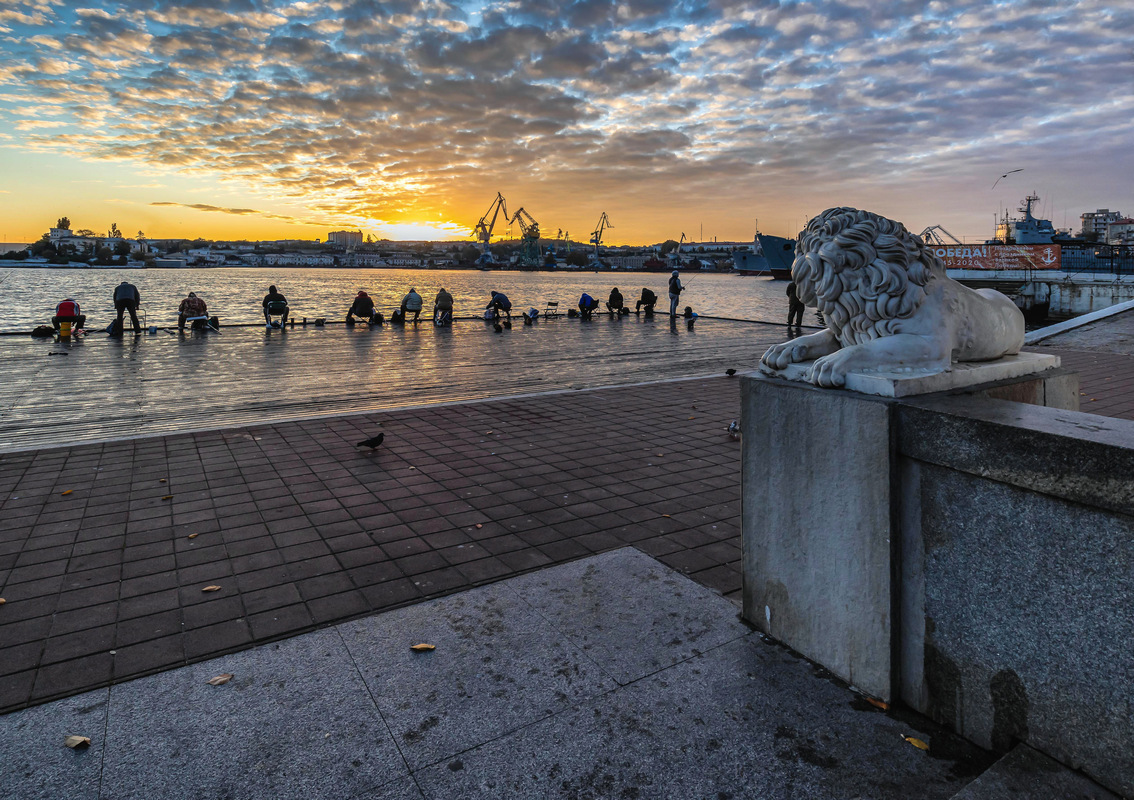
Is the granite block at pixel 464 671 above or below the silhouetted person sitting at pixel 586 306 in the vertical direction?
below

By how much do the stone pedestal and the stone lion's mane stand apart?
0.33m

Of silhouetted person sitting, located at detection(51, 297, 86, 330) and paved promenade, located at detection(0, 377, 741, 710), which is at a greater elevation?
silhouetted person sitting, located at detection(51, 297, 86, 330)

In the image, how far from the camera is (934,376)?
9.27ft

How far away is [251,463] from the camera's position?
6.22 m

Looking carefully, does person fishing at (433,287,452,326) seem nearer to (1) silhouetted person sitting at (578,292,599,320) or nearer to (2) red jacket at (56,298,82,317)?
(1) silhouetted person sitting at (578,292,599,320)

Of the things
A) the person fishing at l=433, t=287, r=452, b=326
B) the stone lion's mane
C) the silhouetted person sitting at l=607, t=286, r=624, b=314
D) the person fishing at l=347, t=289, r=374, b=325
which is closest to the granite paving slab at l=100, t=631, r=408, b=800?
the stone lion's mane

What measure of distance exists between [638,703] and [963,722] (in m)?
1.21

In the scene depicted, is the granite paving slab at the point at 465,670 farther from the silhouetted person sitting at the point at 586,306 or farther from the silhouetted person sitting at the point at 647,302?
the silhouetted person sitting at the point at 647,302

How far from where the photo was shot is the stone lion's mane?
2977 mm

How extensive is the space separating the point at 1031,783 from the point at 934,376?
1.49m

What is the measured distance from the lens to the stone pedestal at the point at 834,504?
2.67 metres

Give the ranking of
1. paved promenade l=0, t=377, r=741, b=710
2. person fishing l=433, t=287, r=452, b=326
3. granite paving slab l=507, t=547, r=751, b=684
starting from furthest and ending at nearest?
person fishing l=433, t=287, r=452, b=326 < paved promenade l=0, t=377, r=741, b=710 < granite paving slab l=507, t=547, r=751, b=684

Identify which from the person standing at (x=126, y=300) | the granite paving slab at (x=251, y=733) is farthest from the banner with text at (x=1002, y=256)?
the granite paving slab at (x=251, y=733)

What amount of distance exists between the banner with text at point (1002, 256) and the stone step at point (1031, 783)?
3451 cm
